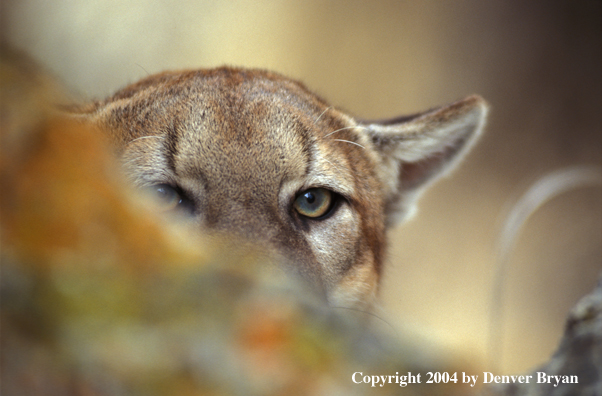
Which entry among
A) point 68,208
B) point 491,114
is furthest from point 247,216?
point 491,114

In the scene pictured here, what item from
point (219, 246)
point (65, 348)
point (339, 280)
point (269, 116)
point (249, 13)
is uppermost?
point (249, 13)

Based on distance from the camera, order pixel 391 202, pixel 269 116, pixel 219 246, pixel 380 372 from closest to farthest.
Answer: pixel 380 372
pixel 219 246
pixel 269 116
pixel 391 202

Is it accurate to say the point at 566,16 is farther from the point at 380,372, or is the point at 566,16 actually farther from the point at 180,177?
the point at 380,372

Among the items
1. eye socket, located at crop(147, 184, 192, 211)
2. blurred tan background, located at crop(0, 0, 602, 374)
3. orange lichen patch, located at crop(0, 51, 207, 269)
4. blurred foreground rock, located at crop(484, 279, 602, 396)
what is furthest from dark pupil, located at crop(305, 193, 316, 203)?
blurred tan background, located at crop(0, 0, 602, 374)

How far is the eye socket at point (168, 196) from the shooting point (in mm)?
2584

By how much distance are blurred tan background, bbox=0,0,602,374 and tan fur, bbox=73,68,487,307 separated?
297cm

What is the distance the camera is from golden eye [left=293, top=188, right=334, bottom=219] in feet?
9.29

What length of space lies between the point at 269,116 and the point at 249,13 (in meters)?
→ 3.45

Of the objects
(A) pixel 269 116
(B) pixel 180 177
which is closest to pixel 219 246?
(B) pixel 180 177

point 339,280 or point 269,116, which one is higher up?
point 269,116

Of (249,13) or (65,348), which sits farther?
(249,13)

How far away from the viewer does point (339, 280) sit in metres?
2.91

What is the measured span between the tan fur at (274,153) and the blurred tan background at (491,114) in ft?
9.75

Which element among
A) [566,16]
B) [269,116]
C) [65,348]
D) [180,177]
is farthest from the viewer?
[566,16]
